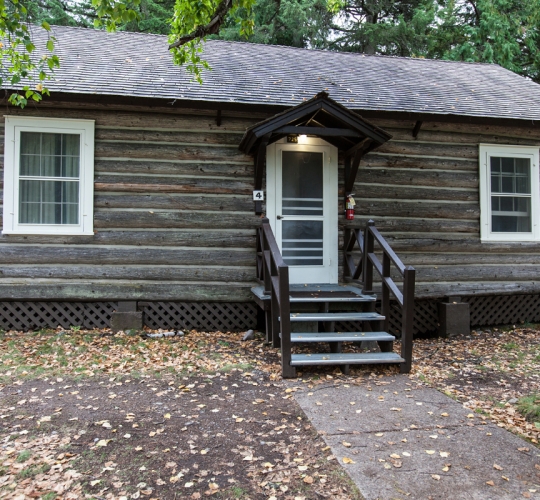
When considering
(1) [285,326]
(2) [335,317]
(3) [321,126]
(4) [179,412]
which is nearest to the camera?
(4) [179,412]

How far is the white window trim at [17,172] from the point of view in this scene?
7137 millimetres

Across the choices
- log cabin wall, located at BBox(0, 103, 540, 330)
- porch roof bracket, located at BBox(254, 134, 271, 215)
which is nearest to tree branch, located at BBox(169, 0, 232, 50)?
porch roof bracket, located at BBox(254, 134, 271, 215)

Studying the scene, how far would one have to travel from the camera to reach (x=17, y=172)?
23.5 ft

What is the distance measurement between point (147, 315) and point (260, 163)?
3.10 metres

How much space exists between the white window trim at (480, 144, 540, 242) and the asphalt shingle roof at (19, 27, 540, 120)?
657 millimetres

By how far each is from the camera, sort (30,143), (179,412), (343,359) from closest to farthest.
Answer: (179,412) → (343,359) → (30,143)

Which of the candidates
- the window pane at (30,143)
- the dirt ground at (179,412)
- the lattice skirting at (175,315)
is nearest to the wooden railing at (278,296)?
the dirt ground at (179,412)

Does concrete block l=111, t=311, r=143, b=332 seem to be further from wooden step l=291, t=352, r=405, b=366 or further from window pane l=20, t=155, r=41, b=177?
wooden step l=291, t=352, r=405, b=366

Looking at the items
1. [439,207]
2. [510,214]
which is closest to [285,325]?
[439,207]

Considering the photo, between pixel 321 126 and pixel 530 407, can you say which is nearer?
pixel 530 407

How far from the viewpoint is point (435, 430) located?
3949 millimetres

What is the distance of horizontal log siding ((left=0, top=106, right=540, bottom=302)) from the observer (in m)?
7.34

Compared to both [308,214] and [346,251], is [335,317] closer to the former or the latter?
[346,251]

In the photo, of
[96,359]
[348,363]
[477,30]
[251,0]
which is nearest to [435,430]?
[348,363]
